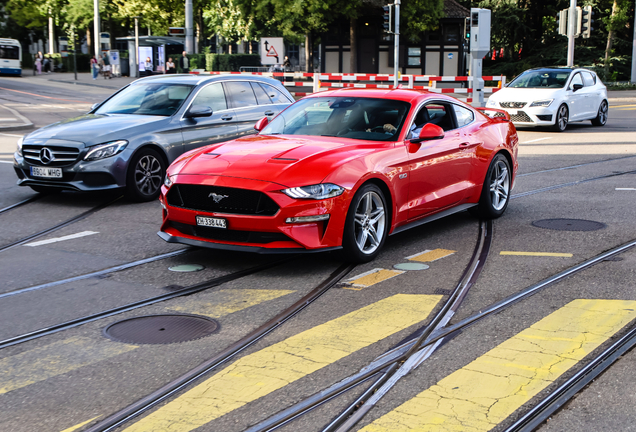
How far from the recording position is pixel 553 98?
20250 mm

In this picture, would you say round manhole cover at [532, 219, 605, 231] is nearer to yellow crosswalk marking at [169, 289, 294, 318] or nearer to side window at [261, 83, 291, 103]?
yellow crosswalk marking at [169, 289, 294, 318]

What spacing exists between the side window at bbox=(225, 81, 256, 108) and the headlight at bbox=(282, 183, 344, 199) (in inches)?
213

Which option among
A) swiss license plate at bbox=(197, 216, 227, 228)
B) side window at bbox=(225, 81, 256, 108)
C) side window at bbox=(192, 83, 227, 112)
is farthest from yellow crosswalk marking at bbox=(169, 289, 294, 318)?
side window at bbox=(225, 81, 256, 108)

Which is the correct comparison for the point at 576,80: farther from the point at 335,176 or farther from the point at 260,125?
the point at 335,176

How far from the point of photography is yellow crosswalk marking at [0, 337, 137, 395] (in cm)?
434

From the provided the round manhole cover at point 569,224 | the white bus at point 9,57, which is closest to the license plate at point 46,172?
the round manhole cover at point 569,224

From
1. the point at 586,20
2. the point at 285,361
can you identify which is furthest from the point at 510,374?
the point at 586,20

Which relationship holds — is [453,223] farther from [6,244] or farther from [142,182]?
[6,244]

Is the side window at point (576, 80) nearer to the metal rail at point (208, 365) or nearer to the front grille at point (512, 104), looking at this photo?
the front grille at point (512, 104)

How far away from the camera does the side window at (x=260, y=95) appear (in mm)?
12113

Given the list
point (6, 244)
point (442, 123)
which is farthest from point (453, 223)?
point (6, 244)

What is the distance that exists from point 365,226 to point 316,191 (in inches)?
27.6

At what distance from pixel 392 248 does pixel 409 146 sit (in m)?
0.99

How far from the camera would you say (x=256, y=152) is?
23.5 ft
